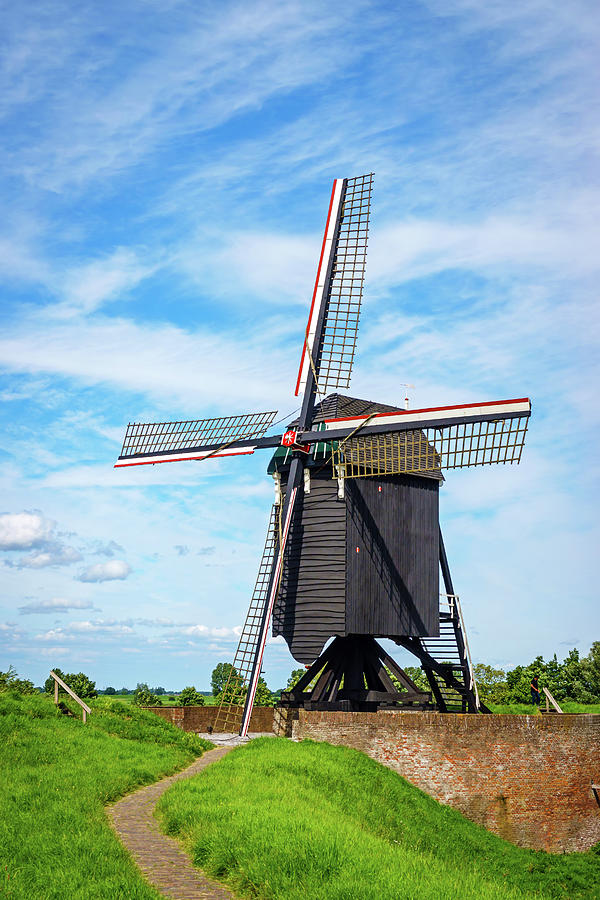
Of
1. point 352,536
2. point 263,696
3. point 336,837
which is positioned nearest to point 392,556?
point 352,536

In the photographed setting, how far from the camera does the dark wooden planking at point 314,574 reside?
23.2 metres

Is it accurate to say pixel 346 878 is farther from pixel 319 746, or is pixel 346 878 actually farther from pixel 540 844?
pixel 540 844

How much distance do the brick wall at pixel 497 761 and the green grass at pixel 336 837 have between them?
56 centimetres

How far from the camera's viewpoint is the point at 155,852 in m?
12.2

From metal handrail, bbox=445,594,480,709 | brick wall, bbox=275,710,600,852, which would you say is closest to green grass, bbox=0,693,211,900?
brick wall, bbox=275,710,600,852

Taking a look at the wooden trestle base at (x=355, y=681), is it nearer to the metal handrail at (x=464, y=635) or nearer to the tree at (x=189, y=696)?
the metal handrail at (x=464, y=635)

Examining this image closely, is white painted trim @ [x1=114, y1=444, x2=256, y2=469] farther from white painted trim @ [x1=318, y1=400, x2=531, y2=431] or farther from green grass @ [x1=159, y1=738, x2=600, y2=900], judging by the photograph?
green grass @ [x1=159, y1=738, x2=600, y2=900]

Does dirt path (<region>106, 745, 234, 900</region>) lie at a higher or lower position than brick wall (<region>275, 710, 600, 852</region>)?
lower

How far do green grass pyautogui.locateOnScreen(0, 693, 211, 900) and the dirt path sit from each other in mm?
319

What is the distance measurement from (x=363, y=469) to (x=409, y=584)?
147 inches

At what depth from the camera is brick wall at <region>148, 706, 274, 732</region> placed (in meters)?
26.2

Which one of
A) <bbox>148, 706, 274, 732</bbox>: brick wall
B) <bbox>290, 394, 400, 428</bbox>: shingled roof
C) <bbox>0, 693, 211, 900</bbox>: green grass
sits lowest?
<bbox>0, 693, 211, 900</bbox>: green grass

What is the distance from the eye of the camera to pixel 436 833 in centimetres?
1775

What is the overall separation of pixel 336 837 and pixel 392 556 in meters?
13.5
